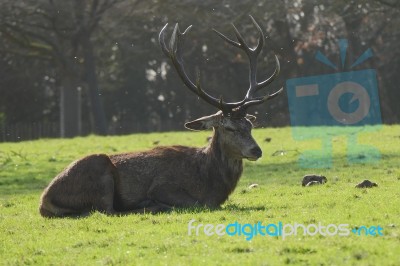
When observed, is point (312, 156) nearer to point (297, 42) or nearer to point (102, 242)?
point (102, 242)

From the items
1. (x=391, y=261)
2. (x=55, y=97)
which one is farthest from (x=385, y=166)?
Answer: (x=55, y=97)

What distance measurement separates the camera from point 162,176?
11133mm

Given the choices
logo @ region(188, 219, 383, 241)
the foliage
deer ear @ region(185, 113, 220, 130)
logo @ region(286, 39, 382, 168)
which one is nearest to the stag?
deer ear @ region(185, 113, 220, 130)

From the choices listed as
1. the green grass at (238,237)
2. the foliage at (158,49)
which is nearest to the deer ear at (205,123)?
the green grass at (238,237)

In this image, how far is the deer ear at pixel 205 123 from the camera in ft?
37.1

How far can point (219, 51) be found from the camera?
47125 millimetres

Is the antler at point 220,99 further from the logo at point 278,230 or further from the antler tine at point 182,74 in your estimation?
the logo at point 278,230

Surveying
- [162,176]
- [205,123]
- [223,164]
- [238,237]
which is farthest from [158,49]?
[238,237]

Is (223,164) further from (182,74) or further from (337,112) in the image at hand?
(337,112)

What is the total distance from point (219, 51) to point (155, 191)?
120 feet

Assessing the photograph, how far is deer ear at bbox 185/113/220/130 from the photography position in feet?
37.1

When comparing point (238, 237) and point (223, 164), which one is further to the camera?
point (223, 164)

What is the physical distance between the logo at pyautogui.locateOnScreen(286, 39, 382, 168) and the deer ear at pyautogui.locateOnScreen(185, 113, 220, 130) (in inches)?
237

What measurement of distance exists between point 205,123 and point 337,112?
58.4ft
